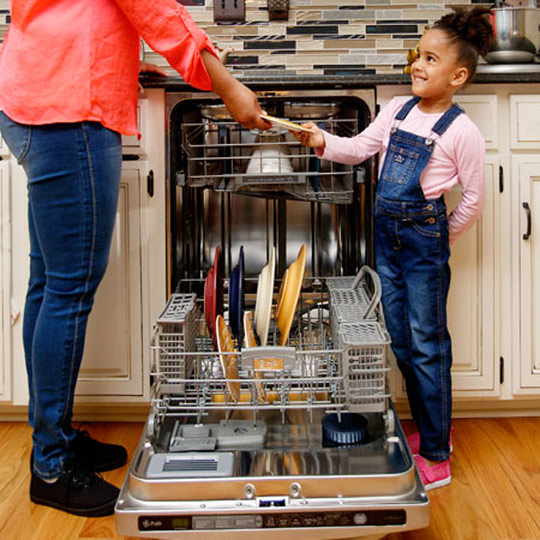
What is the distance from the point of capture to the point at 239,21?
7.43 ft

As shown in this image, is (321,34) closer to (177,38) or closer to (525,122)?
(525,122)

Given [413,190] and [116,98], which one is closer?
A: [116,98]

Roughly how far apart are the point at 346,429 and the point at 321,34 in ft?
4.91

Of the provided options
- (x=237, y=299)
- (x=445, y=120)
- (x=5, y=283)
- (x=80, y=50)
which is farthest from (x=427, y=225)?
(x=5, y=283)

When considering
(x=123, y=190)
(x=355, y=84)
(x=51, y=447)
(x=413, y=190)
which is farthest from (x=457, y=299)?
(x=51, y=447)

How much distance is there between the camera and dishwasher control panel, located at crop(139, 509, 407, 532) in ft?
3.49

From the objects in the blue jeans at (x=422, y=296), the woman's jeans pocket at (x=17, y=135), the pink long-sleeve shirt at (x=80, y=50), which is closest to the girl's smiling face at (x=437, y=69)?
the blue jeans at (x=422, y=296)

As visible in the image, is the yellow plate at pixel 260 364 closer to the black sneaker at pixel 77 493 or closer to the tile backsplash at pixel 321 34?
the black sneaker at pixel 77 493

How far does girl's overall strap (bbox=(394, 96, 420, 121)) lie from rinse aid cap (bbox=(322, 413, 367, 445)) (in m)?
0.65

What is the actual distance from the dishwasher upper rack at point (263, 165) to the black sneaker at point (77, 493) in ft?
2.25

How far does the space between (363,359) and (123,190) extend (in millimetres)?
786

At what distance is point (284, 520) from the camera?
1.07m

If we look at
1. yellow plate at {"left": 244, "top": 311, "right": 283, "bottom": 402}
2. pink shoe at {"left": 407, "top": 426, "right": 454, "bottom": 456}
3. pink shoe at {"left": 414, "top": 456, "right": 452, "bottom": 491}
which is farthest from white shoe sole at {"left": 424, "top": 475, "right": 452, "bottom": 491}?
yellow plate at {"left": 244, "top": 311, "right": 283, "bottom": 402}

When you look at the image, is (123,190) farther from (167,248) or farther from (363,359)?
(363,359)
